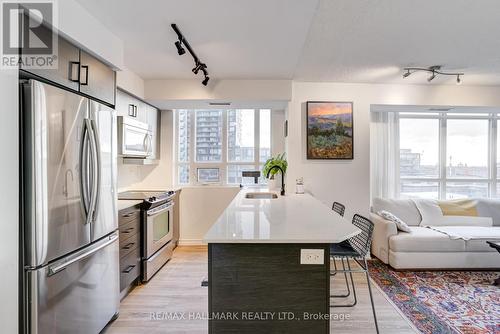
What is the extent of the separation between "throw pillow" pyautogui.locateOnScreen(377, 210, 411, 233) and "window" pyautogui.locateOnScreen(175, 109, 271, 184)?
1.90 metres

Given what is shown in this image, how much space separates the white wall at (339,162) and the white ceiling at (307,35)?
0.35 metres

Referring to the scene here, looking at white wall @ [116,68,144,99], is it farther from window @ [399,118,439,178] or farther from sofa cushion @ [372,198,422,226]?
window @ [399,118,439,178]

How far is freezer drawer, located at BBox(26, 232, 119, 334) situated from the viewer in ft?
5.02

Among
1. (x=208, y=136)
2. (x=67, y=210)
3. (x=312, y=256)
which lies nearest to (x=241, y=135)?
(x=208, y=136)

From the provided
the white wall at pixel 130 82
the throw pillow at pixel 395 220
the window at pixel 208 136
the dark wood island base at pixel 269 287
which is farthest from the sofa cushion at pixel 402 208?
the white wall at pixel 130 82

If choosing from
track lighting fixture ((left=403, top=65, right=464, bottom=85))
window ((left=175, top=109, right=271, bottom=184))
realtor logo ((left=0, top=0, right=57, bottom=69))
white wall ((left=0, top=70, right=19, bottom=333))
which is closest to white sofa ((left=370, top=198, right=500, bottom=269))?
track lighting fixture ((left=403, top=65, right=464, bottom=85))

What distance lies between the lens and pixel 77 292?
1.84 metres

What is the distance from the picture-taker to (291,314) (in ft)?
5.09

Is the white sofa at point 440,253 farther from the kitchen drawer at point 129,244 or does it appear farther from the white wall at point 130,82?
the white wall at point 130,82

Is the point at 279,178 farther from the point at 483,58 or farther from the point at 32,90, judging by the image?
the point at 32,90

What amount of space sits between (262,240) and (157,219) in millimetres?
2278

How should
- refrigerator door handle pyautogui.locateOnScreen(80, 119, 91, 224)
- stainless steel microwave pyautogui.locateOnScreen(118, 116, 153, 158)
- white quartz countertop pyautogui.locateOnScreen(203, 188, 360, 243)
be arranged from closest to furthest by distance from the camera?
white quartz countertop pyautogui.locateOnScreen(203, 188, 360, 243) → refrigerator door handle pyautogui.locateOnScreen(80, 119, 91, 224) → stainless steel microwave pyautogui.locateOnScreen(118, 116, 153, 158)

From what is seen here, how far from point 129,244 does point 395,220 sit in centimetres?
327

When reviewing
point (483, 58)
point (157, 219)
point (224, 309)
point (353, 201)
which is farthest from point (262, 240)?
point (483, 58)
